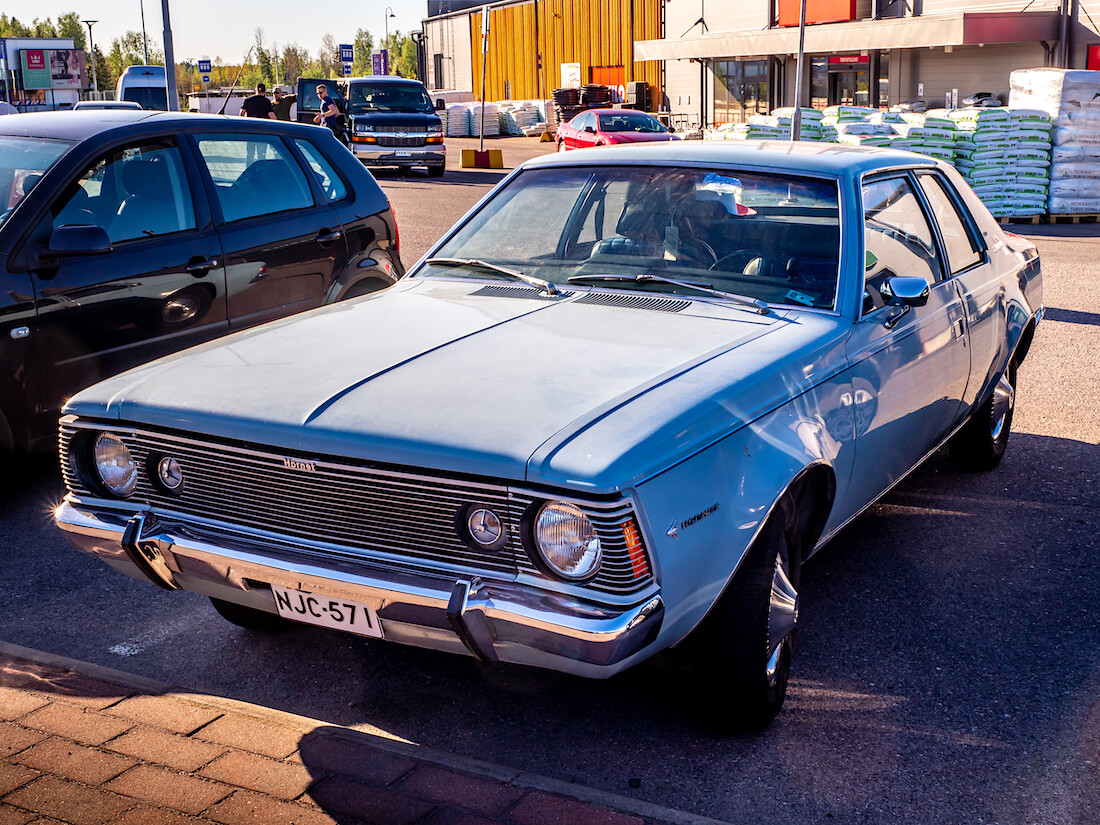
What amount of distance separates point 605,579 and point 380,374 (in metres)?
0.95

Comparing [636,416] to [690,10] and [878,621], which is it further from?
[690,10]

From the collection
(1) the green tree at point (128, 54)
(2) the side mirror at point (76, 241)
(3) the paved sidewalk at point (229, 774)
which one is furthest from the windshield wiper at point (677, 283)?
(1) the green tree at point (128, 54)

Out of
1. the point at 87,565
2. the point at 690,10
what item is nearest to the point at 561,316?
the point at 87,565

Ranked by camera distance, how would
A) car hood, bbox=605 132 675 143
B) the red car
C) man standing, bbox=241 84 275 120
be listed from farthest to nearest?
1. the red car
2. car hood, bbox=605 132 675 143
3. man standing, bbox=241 84 275 120

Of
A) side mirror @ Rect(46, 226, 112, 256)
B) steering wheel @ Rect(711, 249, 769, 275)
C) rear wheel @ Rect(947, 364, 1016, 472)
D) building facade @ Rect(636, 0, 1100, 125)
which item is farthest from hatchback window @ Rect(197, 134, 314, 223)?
building facade @ Rect(636, 0, 1100, 125)

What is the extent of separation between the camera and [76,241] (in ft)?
16.8

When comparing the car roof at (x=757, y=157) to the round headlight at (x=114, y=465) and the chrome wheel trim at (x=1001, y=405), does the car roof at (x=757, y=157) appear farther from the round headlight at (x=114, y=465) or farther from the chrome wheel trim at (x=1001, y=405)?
the round headlight at (x=114, y=465)

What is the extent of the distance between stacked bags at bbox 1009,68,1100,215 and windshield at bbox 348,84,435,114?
44.0 ft

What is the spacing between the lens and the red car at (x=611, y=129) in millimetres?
25500

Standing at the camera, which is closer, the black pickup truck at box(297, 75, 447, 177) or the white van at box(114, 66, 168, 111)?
the black pickup truck at box(297, 75, 447, 177)

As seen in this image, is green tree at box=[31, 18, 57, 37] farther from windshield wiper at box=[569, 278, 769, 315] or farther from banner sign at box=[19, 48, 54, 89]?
windshield wiper at box=[569, 278, 769, 315]

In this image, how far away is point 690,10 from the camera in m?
44.2

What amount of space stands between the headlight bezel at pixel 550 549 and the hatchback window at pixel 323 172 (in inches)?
172

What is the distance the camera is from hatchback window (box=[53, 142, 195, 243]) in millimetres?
5543
